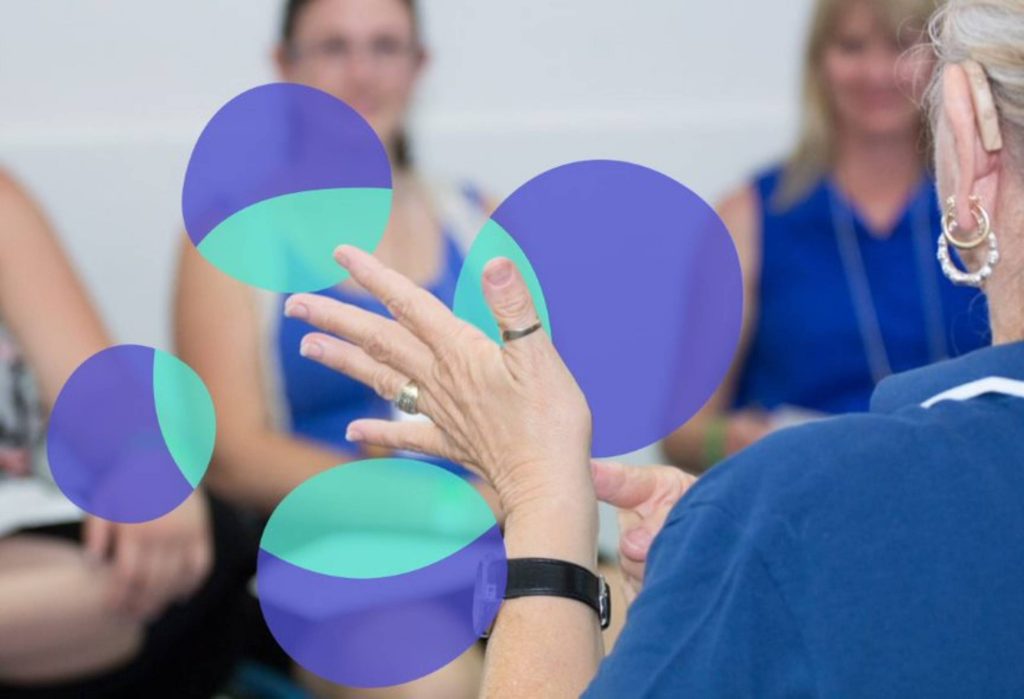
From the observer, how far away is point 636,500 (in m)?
1.05

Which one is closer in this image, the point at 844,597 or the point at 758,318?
the point at 844,597

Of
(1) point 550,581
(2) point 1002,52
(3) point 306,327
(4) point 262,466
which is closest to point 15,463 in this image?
(4) point 262,466

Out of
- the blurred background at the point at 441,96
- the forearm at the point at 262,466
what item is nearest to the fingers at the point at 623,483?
the forearm at the point at 262,466

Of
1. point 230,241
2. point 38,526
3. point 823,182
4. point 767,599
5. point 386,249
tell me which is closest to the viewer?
point 767,599

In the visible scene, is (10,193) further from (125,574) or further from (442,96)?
(442,96)

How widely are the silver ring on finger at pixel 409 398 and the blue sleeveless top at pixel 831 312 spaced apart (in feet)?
4.38

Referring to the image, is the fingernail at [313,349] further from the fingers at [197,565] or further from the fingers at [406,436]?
the fingers at [197,565]

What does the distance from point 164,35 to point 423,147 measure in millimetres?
413

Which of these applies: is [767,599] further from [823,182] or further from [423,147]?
[823,182]

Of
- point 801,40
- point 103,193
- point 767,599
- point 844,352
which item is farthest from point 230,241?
point 801,40

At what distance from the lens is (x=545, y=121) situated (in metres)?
2.28

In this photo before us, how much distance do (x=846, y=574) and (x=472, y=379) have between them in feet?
0.97

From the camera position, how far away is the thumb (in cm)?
87

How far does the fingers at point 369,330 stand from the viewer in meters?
0.96
